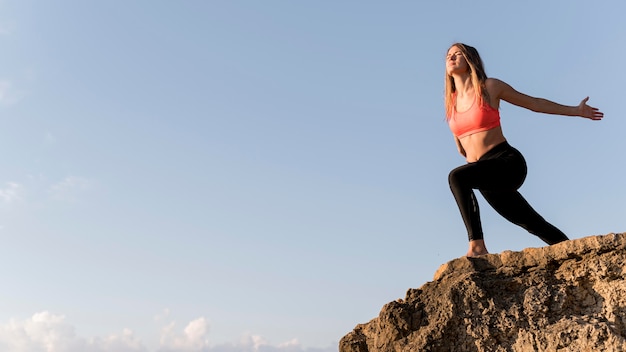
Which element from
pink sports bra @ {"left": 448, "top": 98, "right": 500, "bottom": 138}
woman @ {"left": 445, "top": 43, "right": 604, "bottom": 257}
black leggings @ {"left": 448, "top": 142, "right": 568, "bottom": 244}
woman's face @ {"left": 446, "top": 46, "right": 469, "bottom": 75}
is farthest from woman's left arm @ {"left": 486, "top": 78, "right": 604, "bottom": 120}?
black leggings @ {"left": 448, "top": 142, "right": 568, "bottom": 244}

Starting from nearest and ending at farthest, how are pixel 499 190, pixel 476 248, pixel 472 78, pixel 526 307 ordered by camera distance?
pixel 526 307 → pixel 476 248 → pixel 499 190 → pixel 472 78

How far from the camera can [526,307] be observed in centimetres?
457

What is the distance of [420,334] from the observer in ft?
15.4

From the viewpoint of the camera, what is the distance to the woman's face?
5.89 metres

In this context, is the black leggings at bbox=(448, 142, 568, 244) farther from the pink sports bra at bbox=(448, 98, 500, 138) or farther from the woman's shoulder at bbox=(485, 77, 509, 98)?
the woman's shoulder at bbox=(485, 77, 509, 98)

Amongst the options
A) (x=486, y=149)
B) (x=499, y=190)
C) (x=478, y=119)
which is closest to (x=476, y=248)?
(x=499, y=190)

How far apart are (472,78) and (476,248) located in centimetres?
148

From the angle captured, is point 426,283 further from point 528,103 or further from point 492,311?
point 528,103

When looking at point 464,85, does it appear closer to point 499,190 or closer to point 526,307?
point 499,190

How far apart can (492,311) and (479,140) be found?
163cm

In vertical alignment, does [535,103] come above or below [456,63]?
below

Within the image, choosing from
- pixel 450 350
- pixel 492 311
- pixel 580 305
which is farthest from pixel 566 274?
pixel 450 350

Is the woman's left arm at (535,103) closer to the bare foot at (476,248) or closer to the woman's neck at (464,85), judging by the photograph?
the woman's neck at (464,85)

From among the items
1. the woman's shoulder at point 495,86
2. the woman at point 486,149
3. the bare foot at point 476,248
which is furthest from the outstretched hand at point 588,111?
the bare foot at point 476,248
